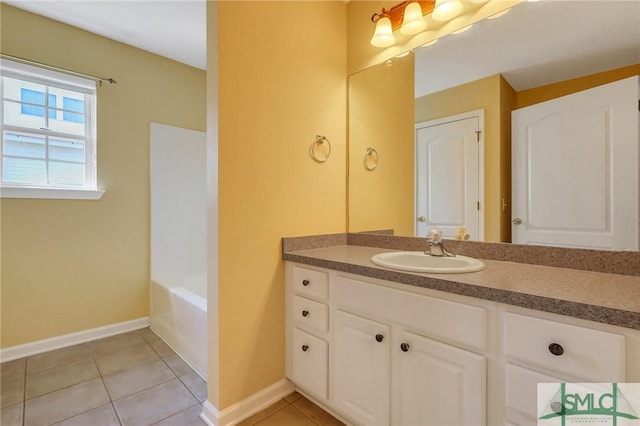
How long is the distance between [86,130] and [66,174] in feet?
1.26

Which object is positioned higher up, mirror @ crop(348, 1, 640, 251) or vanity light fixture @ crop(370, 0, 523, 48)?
vanity light fixture @ crop(370, 0, 523, 48)

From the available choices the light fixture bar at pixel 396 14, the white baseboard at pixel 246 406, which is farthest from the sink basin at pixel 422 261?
the light fixture bar at pixel 396 14

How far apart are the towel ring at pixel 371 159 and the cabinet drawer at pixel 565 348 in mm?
1196

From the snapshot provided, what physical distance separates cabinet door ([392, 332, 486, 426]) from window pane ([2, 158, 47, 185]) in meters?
2.68

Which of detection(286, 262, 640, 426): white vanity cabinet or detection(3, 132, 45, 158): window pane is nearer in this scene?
detection(286, 262, 640, 426): white vanity cabinet

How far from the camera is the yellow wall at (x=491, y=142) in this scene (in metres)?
1.37

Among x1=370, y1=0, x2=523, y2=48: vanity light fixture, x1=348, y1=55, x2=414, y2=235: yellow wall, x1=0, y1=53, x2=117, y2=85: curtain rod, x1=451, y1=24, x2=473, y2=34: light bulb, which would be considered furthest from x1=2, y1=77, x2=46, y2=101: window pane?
x1=451, y1=24, x2=473, y2=34: light bulb

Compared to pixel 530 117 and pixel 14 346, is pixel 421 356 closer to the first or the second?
pixel 530 117

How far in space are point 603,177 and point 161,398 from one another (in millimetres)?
2298

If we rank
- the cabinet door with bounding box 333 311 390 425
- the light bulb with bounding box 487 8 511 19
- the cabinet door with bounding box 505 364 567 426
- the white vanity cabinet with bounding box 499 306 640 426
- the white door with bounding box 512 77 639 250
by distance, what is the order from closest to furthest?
the white vanity cabinet with bounding box 499 306 640 426 → the cabinet door with bounding box 505 364 567 426 → the white door with bounding box 512 77 639 250 → the cabinet door with bounding box 333 311 390 425 → the light bulb with bounding box 487 8 511 19

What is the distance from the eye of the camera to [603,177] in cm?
109

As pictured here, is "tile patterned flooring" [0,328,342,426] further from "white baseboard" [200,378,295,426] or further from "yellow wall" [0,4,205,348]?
"yellow wall" [0,4,205,348]

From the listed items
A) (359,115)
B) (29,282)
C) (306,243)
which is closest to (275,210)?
(306,243)

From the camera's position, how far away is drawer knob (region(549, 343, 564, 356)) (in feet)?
2.54
